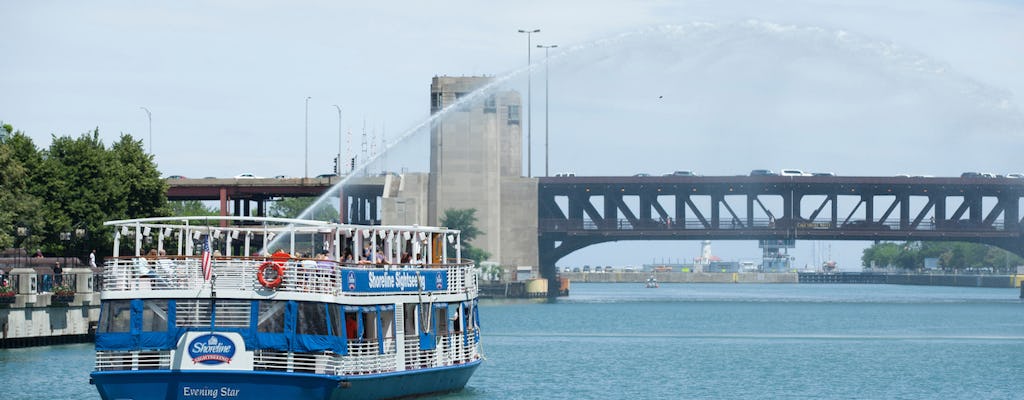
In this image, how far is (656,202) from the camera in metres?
167

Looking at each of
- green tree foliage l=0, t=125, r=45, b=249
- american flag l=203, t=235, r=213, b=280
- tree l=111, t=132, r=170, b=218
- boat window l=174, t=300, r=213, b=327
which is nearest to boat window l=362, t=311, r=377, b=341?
boat window l=174, t=300, r=213, b=327

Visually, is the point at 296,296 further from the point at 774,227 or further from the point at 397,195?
the point at 774,227

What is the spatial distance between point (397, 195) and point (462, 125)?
47.1 ft

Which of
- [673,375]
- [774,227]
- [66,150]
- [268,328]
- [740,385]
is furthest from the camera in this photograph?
[774,227]

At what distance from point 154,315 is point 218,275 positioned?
1850 millimetres

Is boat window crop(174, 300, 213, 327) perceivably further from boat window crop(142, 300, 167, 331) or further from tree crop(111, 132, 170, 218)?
tree crop(111, 132, 170, 218)

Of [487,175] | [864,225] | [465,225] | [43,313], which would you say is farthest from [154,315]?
[864,225]

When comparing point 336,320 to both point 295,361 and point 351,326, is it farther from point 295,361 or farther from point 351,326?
point 295,361

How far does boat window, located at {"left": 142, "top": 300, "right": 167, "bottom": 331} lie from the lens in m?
38.4

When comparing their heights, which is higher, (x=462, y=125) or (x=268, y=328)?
(x=462, y=125)

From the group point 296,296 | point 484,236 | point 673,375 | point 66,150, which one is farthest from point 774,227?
point 296,296

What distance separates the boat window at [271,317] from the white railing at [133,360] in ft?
7.77

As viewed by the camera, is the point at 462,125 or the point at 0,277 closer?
the point at 0,277

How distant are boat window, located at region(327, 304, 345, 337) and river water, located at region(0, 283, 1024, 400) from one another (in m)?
12.5
